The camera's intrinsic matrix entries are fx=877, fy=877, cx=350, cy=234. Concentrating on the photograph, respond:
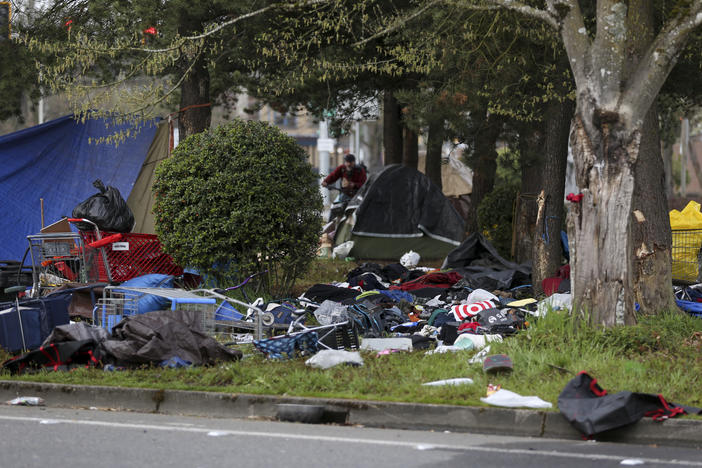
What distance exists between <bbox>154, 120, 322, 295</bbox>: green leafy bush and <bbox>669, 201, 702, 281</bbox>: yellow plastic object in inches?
220

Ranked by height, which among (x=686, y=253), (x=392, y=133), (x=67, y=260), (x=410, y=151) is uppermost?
(x=392, y=133)

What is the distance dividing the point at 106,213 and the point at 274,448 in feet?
19.7

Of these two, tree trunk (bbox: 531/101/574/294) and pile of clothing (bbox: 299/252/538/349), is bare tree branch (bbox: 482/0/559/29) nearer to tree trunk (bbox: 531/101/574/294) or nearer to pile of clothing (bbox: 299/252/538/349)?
pile of clothing (bbox: 299/252/538/349)

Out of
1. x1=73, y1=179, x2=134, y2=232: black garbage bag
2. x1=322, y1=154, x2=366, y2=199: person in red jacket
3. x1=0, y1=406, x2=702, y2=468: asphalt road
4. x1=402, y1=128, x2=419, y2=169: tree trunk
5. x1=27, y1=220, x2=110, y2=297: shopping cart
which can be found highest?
x1=402, y1=128, x2=419, y2=169: tree trunk

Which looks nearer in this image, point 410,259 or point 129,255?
point 129,255

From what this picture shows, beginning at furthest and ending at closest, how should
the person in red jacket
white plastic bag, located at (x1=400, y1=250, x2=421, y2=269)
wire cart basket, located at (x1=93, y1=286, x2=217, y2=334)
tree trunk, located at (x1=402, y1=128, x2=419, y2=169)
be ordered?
tree trunk, located at (x1=402, y1=128, x2=419, y2=169), the person in red jacket, white plastic bag, located at (x1=400, y1=250, x2=421, y2=269), wire cart basket, located at (x1=93, y1=286, x2=217, y2=334)

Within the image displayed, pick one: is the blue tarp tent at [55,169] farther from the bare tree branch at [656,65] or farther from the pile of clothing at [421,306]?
the bare tree branch at [656,65]

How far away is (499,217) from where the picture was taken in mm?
17531

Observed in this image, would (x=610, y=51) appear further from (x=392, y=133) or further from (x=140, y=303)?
(x=392, y=133)

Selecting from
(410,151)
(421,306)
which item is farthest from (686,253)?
(410,151)

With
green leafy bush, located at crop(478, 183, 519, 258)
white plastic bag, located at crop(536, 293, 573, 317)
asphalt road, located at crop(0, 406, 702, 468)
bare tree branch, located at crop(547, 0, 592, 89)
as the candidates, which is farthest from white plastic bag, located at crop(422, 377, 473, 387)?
green leafy bush, located at crop(478, 183, 519, 258)

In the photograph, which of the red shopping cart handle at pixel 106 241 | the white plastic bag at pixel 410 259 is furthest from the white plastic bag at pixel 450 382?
the white plastic bag at pixel 410 259

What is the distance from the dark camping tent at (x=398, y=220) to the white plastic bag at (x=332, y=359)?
9702 millimetres

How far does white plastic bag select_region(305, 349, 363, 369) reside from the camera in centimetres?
804
